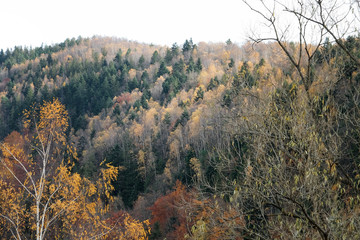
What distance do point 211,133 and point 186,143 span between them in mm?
6661

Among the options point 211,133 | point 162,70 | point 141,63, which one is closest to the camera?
point 211,133

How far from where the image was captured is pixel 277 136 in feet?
17.6

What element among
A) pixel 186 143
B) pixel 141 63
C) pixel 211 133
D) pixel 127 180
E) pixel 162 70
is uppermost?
pixel 141 63

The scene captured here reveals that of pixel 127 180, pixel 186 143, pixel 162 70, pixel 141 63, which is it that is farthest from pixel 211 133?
pixel 141 63

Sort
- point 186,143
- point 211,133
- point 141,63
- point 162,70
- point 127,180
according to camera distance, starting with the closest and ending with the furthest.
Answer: point 127,180 → point 211,133 → point 186,143 → point 162,70 → point 141,63

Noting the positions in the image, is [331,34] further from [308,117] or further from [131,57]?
[131,57]

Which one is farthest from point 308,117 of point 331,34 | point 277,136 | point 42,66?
point 42,66

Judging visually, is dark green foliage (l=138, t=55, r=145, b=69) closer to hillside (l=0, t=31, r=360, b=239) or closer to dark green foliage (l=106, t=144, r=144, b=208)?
hillside (l=0, t=31, r=360, b=239)

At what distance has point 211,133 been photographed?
5191cm

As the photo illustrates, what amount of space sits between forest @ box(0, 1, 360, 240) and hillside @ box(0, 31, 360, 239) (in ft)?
0.22

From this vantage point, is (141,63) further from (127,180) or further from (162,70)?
(127,180)

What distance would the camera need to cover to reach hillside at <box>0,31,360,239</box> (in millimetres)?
A: 5098

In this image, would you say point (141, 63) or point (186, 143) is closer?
point (186, 143)

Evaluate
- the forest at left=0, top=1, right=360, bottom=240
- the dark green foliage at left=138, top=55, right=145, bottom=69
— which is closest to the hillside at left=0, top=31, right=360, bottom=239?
the forest at left=0, top=1, right=360, bottom=240
